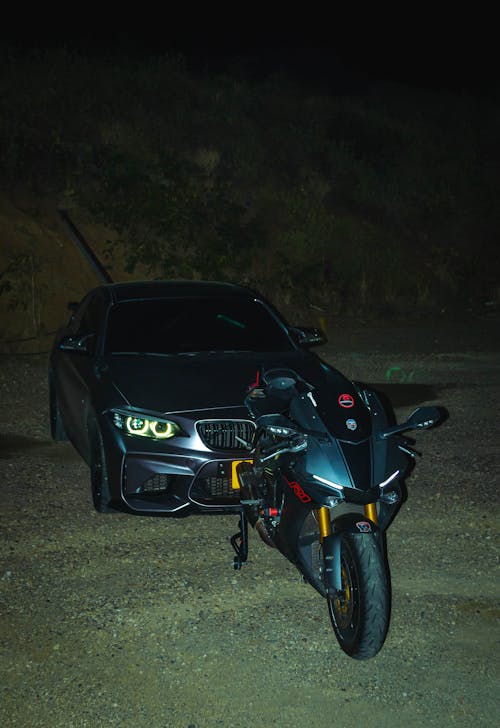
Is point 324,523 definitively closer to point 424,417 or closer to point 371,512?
point 371,512

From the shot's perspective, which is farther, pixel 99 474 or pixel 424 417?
pixel 99 474

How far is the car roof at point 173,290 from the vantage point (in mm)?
8328

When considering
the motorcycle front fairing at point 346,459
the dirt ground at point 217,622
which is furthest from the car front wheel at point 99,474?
the motorcycle front fairing at point 346,459

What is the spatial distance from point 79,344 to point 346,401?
11.6 ft

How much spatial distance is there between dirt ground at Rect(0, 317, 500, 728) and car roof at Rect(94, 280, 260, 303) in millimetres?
1612

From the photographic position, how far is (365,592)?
4539 mm

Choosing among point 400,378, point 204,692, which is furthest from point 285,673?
point 400,378

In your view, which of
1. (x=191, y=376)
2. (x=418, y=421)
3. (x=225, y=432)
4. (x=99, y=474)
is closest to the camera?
(x=418, y=421)

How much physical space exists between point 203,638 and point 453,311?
1745cm

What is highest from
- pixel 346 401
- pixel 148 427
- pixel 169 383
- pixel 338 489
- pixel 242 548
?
pixel 346 401

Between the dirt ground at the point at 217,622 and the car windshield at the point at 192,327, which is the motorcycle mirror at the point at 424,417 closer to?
the dirt ground at the point at 217,622

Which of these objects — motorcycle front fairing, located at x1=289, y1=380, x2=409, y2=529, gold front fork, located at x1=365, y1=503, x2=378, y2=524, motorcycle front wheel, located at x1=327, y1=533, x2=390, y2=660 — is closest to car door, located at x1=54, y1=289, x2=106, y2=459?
motorcycle front fairing, located at x1=289, y1=380, x2=409, y2=529

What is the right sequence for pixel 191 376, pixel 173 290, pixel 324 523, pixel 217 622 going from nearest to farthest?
1. pixel 324 523
2. pixel 217 622
3. pixel 191 376
4. pixel 173 290

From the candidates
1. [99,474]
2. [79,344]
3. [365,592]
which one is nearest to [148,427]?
[99,474]
